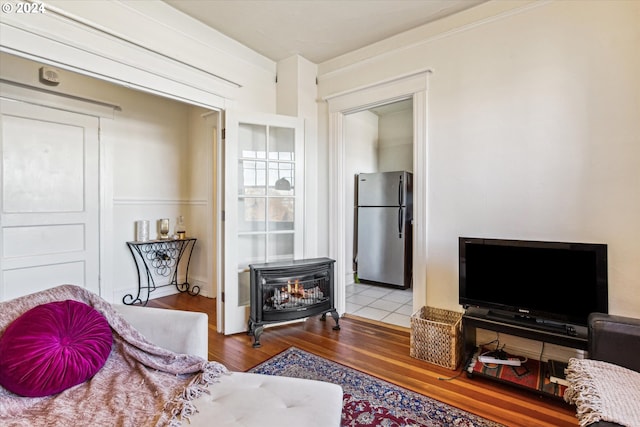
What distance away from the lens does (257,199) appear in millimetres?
3006

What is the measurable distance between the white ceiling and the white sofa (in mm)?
2314

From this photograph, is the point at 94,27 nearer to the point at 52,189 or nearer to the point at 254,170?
the point at 254,170

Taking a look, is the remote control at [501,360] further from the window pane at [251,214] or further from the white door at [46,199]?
the white door at [46,199]

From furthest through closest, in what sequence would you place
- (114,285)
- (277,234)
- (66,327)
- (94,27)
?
(114,285) → (277,234) → (94,27) → (66,327)

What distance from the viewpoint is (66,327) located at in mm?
1324

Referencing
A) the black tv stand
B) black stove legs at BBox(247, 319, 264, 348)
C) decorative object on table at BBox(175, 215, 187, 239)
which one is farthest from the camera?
decorative object on table at BBox(175, 215, 187, 239)

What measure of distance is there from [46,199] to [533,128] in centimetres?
432

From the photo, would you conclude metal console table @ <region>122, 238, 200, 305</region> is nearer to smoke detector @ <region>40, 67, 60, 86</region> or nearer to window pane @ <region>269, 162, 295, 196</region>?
window pane @ <region>269, 162, 295, 196</region>

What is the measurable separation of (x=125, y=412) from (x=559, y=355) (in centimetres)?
262

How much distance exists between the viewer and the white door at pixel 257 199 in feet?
9.23

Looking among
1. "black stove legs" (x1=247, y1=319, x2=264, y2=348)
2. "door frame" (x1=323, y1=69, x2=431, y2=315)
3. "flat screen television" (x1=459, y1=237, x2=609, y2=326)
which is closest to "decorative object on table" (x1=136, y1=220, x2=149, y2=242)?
"black stove legs" (x1=247, y1=319, x2=264, y2=348)

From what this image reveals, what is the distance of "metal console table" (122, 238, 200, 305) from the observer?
11.9 feet

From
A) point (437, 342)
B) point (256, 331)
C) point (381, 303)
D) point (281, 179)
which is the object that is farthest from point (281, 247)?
point (437, 342)

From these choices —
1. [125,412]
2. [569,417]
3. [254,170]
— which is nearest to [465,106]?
[254,170]
